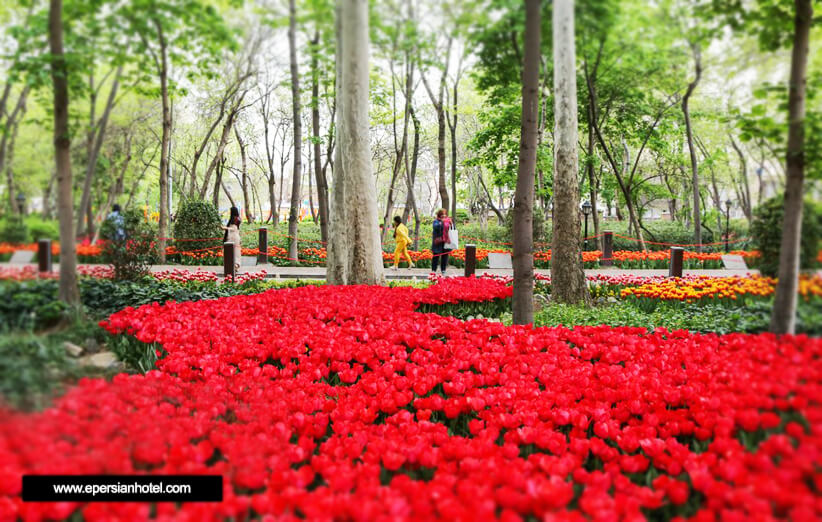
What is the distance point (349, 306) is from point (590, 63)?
9.63ft

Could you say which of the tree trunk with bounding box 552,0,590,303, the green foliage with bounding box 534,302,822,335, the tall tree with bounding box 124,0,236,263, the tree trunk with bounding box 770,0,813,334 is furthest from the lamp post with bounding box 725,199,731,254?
the tall tree with bounding box 124,0,236,263

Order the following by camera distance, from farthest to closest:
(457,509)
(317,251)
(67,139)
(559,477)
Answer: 1. (317,251)
2. (67,139)
3. (559,477)
4. (457,509)

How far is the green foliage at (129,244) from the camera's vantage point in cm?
210

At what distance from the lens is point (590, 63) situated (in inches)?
99.1

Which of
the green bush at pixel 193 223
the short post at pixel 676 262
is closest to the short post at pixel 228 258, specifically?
the green bush at pixel 193 223

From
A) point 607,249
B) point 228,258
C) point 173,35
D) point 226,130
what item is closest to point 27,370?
point 173,35

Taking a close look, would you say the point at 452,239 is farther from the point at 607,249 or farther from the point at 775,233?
the point at 775,233

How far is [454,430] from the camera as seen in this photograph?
248cm

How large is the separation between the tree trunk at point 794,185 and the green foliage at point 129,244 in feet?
7.39

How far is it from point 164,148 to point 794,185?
248 centimetres

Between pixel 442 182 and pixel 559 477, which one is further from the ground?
pixel 442 182

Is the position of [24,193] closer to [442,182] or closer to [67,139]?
[67,139]

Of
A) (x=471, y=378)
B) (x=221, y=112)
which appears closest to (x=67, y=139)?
(x=221, y=112)

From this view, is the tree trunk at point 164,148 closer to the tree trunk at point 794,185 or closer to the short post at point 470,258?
the tree trunk at point 794,185
